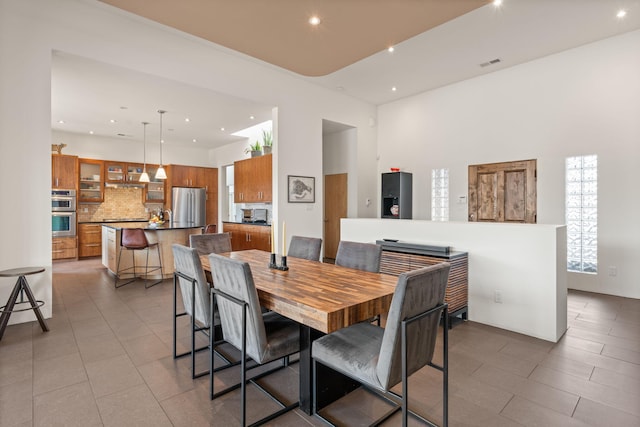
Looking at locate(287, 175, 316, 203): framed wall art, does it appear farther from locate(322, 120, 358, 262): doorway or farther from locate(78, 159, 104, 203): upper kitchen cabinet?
locate(78, 159, 104, 203): upper kitchen cabinet

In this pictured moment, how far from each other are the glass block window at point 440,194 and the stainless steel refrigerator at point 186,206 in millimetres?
5936

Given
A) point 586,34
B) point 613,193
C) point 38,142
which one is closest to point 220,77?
point 38,142

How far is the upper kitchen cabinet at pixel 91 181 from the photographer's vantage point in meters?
7.73

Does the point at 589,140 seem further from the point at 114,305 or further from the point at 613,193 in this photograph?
the point at 114,305

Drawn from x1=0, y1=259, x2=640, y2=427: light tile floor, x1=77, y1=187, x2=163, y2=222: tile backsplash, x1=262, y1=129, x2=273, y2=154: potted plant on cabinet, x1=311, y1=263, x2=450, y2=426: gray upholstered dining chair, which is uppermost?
x1=262, y1=129, x2=273, y2=154: potted plant on cabinet

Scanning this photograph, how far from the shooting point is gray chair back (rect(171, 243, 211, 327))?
2.23 metres

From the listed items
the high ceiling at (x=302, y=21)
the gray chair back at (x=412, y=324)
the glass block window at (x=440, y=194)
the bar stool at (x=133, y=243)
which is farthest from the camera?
the glass block window at (x=440, y=194)

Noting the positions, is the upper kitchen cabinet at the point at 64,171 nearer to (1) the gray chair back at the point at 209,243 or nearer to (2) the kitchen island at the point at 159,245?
(2) the kitchen island at the point at 159,245

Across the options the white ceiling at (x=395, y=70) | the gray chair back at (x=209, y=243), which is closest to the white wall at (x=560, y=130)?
the white ceiling at (x=395, y=70)

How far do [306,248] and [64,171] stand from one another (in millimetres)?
6963

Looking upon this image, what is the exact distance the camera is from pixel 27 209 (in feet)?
11.0

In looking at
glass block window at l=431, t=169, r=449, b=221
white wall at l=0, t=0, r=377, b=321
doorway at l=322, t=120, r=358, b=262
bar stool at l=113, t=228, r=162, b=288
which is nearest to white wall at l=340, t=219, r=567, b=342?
glass block window at l=431, t=169, r=449, b=221

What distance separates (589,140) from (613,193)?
2.68 feet

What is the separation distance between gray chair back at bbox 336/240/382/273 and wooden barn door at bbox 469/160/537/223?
12.5 ft
